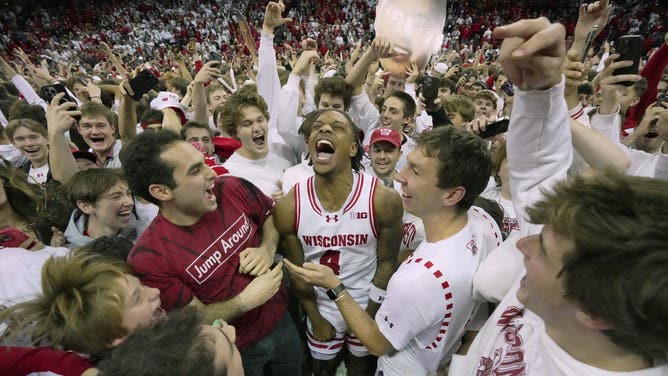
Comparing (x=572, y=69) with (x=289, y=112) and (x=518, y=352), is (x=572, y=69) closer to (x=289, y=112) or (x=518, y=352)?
(x=518, y=352)

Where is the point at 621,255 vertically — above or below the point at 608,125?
above

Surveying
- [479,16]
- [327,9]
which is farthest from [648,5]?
[327,9]

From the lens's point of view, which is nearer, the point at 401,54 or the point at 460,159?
the point at 460,159

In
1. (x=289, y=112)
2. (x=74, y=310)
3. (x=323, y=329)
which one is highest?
(x=74, y=310)

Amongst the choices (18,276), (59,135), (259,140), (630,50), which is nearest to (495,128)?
(630,50)

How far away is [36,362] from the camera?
123cm

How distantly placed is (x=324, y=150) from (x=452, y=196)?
30.8 inches

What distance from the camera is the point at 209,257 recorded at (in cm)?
181

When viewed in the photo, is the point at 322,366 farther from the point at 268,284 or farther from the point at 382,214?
the point at 382,214

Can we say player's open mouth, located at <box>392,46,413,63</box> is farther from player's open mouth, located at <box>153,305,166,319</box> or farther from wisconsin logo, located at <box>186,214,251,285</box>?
player's open mouth, located at <box>153,305,166,319</box>

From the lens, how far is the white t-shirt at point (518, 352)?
Result: 96 centimetres

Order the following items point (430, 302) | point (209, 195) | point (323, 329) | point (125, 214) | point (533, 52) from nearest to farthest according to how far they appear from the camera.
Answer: point (533, 52)
point (430, 302)
point (209, 195)
point (323, 329)
point (125, 214)

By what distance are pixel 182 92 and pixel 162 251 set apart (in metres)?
6.25

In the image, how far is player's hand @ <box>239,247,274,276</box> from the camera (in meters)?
1.88
